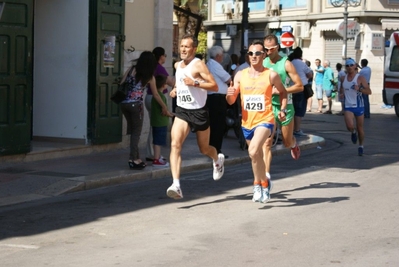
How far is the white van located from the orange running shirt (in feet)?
63.6

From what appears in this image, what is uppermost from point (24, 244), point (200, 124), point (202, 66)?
point (202, 66)

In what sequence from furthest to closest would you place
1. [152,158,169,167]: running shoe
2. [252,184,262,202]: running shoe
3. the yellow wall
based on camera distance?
the yellow wall
[152,158,169,167]: running shoe
[252,184,262,202]: running shoe

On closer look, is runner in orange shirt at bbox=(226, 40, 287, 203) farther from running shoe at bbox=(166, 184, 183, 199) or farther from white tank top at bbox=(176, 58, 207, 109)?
running shoe at bbox=(166, 184, 183, 199)

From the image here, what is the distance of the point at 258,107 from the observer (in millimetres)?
9766

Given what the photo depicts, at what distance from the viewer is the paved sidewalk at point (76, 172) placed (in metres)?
10.8

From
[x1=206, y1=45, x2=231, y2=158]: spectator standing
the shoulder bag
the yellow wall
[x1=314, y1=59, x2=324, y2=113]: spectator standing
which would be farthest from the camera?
[x1=314, y1=59, x2=324, y2=113]: spectator standing

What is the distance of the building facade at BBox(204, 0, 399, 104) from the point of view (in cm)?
3756

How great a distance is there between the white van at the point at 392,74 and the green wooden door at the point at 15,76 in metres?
17.7

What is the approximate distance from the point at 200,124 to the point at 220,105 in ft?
14.2

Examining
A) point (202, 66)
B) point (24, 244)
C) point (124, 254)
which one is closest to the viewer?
point (124, 254)

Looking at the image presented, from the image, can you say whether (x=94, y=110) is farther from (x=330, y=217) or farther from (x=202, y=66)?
(x=330, y=217)

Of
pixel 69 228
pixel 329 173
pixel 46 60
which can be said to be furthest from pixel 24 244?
pixel 46 60

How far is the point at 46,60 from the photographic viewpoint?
14.7 metres

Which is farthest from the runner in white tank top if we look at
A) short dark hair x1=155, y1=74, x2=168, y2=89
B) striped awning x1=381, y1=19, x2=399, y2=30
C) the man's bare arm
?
striped awning x1=381, y1=19, x2=399, y2=30
